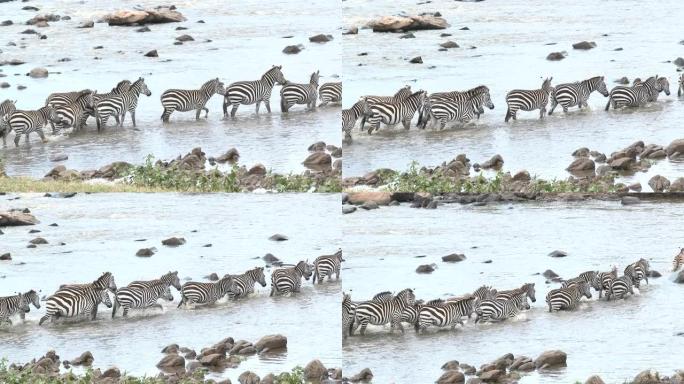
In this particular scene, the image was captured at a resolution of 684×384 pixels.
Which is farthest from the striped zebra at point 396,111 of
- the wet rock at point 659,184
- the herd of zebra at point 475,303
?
the wet rock at point 659,184

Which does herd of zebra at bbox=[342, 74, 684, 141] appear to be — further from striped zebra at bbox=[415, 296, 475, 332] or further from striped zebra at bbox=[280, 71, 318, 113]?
striped zebra at bbox=[415, 296, 475, 332]

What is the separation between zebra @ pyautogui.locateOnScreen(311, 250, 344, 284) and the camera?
14.8 m

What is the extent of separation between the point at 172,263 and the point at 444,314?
274 cm

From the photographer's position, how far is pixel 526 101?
16422 mm

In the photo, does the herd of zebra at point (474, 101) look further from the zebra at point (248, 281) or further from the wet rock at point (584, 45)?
the wet rock at point (584, 45)

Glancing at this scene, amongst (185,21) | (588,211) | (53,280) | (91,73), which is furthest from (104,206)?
(185,21)

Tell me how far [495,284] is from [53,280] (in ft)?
13.9

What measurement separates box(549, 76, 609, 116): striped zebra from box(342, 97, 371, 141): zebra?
7.17ft

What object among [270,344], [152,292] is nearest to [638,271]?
[270,344]

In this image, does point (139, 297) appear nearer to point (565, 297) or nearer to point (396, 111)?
point (396, 111)

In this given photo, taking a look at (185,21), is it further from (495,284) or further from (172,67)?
(495,284)

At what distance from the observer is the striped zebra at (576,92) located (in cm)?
1664

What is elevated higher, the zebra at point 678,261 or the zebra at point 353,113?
the zebra at point 353,113

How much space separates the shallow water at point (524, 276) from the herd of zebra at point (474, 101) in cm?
106
